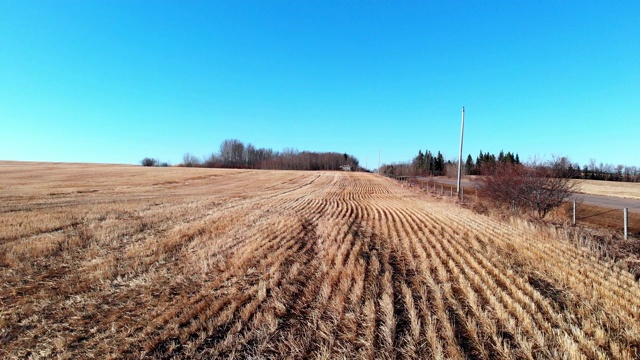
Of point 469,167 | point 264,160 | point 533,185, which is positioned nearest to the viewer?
point 533,185

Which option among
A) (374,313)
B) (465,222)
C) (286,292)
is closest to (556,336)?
(374,313)

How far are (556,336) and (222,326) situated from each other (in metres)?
4.41

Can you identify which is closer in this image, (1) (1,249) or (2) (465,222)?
(1) (1,249)

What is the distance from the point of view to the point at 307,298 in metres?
4.80

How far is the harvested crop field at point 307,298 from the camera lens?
11.4ft

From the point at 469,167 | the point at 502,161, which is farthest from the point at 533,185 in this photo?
the point at 469,167

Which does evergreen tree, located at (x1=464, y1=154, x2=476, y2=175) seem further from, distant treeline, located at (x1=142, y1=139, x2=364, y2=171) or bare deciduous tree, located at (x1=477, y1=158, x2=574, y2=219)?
bare deciduous tree, located at (x1=477, y1=158, x2=574, y2=219)

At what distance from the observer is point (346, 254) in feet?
23.8

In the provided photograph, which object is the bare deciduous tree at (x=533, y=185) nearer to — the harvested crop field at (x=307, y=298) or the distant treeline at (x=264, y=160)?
the harvested crop field at (x=307, y=298)

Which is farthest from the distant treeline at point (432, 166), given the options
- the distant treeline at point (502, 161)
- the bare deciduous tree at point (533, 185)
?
the bare deciduous tree at point (533, 185)

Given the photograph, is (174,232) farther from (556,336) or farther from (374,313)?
(556,336)

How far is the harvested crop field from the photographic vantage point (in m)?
3.47

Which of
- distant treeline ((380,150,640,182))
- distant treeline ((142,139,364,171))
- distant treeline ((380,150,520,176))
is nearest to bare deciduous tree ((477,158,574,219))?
distant treeline ((380,150,640,182))

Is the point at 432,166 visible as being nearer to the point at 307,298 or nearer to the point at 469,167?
the point at 469,167
